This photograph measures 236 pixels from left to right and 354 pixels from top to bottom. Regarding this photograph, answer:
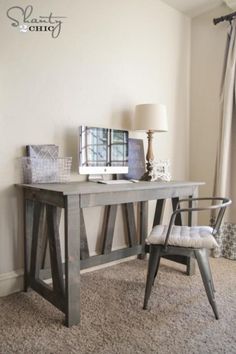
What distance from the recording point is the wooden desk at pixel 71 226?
5.09 feet

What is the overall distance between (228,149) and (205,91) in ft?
2.38

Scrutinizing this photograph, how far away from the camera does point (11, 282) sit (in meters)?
1.94

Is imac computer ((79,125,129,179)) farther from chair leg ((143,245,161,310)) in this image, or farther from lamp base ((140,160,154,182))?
chair leg ((143,245,161,310))

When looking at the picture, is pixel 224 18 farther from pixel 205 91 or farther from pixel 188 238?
pixel 188 238

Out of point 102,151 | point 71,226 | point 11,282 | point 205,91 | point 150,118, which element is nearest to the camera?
point 71,226

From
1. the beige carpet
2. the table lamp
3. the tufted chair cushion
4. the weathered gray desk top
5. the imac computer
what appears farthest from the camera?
the table lamp

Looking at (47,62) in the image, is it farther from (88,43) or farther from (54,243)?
(54,243)

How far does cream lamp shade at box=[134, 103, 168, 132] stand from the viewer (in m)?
2.33

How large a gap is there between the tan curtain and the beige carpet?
598 millimetres

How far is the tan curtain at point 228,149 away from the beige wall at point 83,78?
0.47 meters

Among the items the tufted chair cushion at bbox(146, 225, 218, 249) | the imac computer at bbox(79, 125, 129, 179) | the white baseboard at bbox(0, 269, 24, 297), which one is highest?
the imac computer at bbox(79, 125, 129, 179)

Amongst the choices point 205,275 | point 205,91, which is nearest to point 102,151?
point 205,275

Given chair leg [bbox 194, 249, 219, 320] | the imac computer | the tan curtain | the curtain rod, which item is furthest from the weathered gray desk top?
the curtain rod

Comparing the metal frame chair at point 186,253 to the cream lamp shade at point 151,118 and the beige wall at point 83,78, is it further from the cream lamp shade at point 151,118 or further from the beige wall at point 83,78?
the cream lamp shade at point 151,118
